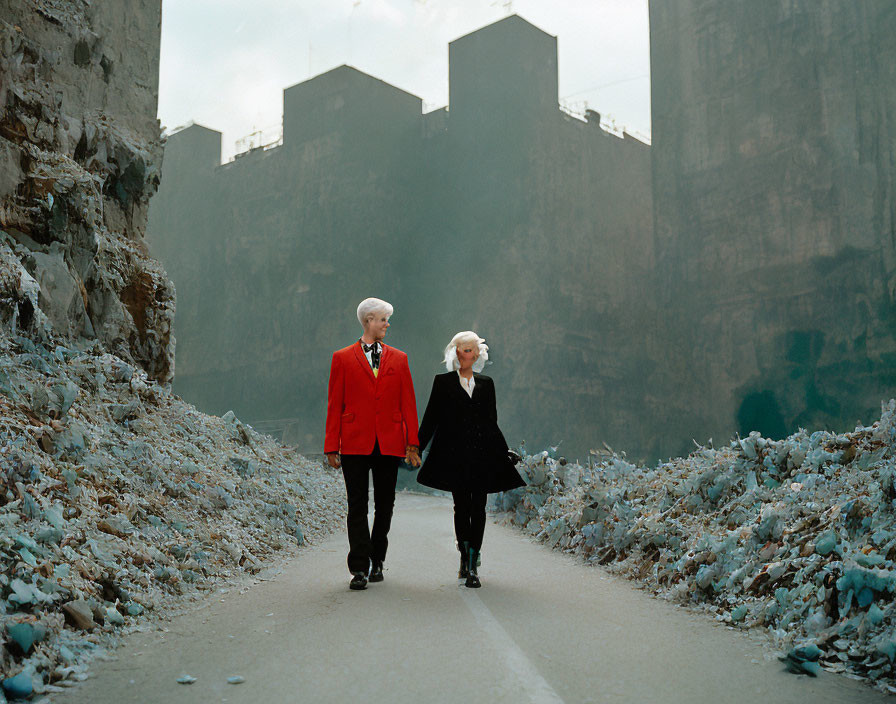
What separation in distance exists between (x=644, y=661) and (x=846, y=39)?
26.1 meters

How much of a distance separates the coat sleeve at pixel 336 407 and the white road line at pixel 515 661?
1.75m

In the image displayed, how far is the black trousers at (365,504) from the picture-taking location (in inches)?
267

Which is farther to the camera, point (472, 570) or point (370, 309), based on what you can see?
point (370, 309)

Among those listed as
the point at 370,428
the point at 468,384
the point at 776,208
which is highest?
the point at 776,208

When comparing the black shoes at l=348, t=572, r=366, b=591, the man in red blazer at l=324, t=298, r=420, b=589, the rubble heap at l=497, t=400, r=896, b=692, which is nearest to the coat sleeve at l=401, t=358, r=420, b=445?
the man in red blazer at l=324, t=298, r=420, b=589

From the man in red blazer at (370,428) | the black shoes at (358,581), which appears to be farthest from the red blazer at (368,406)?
the black shoes at (358,581)

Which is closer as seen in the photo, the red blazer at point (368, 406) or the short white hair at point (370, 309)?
the red blazer at point (368, 406)

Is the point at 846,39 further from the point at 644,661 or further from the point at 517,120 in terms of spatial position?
the point at 644,661

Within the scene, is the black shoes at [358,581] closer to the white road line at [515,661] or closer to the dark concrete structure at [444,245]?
the white road line at [515,661]

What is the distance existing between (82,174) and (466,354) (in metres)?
7.79

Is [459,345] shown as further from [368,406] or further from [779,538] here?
→ [779,538]

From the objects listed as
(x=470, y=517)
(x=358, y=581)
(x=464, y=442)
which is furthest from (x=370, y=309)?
(x=358, y=581)

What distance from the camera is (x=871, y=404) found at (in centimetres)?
2355

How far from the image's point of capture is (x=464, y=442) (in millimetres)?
7203
